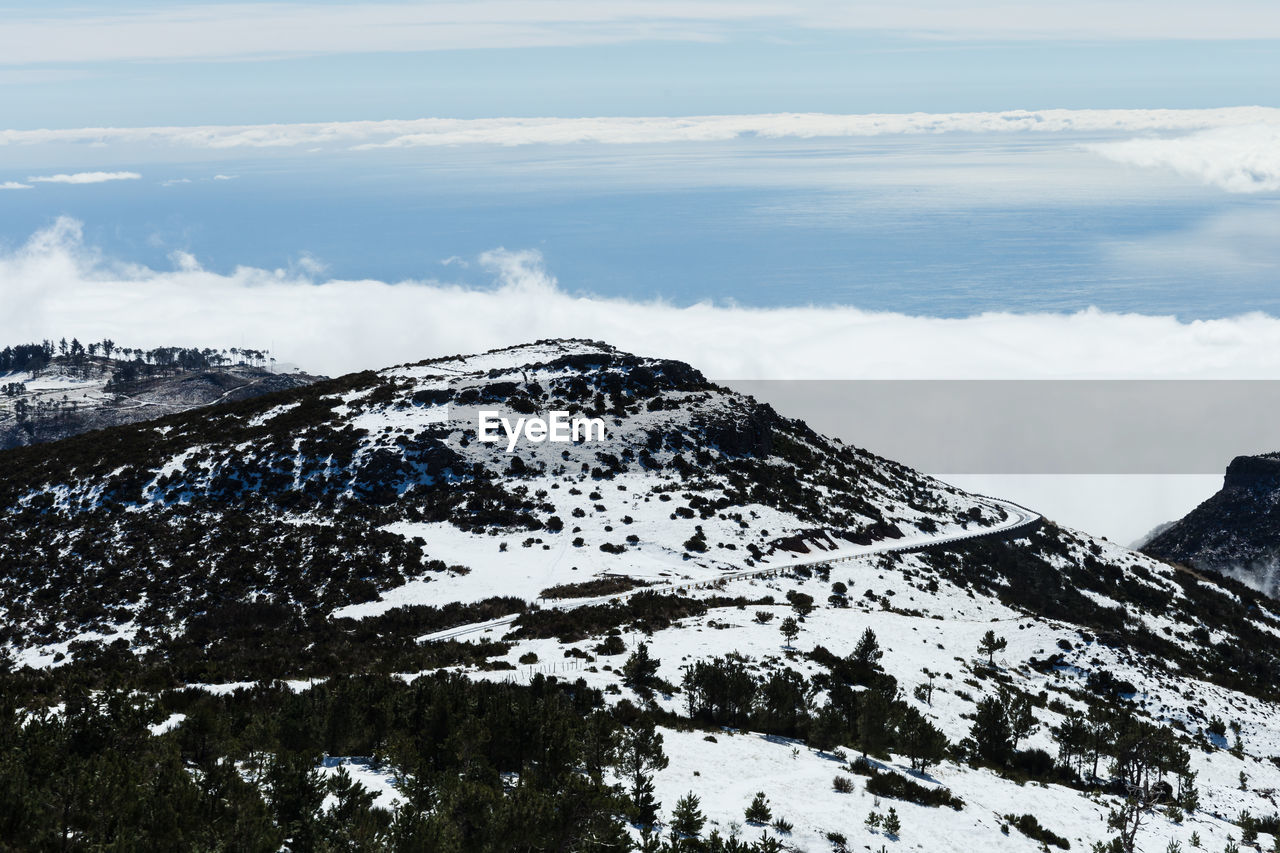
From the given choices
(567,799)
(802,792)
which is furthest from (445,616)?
(567,799)

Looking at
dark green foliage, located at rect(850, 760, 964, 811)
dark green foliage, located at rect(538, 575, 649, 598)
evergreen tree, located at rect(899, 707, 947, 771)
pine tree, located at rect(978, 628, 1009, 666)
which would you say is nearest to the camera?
dark green foliage, located at rect(850, 760, 964, 811)

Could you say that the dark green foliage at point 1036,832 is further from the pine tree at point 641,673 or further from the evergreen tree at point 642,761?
the pine tree at point 641,673

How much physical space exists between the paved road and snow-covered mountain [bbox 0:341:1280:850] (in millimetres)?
382

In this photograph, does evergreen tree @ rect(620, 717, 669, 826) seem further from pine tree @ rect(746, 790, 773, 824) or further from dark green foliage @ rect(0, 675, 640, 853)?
pine tree @ rect(746, 790, 773, 824)

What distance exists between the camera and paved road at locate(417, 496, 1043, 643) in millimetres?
43875

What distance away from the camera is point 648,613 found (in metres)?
43.2

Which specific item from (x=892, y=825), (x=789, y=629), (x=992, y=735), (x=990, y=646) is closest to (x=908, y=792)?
(x=892, y=825)

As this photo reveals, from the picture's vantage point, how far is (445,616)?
4581cm

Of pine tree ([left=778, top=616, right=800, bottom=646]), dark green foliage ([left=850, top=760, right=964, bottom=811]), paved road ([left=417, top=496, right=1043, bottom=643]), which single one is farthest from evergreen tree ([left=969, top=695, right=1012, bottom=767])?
paved road ([left=417, top=496, right=1043, bottom=643])

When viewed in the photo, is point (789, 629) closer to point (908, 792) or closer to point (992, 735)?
point (992, 735)

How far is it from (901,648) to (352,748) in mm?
26816

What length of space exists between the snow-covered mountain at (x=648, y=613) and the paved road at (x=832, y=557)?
38 centimetres

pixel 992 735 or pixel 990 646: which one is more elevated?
pixel 992 735

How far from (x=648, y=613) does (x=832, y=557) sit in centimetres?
2264
